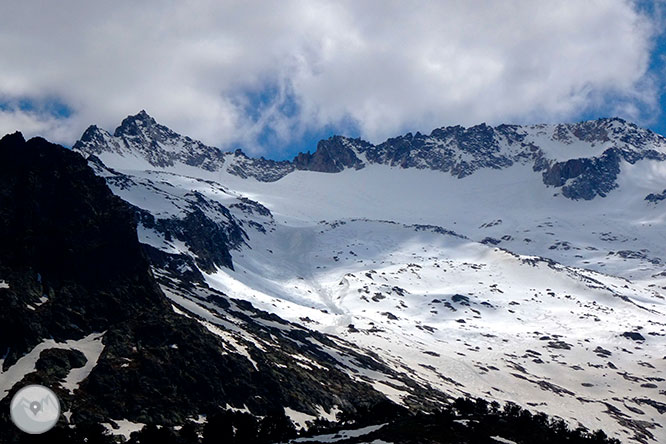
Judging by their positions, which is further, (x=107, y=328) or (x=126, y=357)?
(x=107, y=328)

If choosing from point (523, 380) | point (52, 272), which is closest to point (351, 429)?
point (52, 272)

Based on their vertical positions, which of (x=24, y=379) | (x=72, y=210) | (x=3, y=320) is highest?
(x=72, y=210)

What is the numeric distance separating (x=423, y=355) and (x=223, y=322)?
239 feet

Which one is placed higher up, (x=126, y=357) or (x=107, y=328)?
(x=107, y=328)

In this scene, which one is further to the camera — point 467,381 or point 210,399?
point 467,381

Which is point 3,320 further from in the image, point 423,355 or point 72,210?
point 423,355

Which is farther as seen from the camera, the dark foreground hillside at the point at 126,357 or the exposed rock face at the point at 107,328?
the exposed rock face at the point at 107,328

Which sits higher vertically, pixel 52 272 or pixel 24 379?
pixel 52 272

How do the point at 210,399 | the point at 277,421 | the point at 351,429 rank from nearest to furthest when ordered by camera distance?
the point at 351,429, the point at 277,421, the point at 210,399

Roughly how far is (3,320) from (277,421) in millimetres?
42435

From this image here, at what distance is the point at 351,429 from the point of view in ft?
251

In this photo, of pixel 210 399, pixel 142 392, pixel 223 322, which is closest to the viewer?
pixel 142 392

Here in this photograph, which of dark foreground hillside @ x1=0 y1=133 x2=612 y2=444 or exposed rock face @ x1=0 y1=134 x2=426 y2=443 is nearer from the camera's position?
dark foreground hillside @ x1=0 y1=133 x2=612 y2=444

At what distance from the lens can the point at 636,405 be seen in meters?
175
